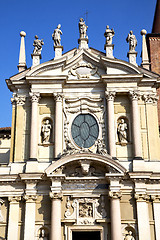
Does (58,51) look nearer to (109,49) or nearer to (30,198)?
(109,49)

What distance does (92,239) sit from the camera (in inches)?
647

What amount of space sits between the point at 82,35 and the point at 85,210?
7804 mm

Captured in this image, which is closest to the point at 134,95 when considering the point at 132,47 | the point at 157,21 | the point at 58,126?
the point at 132,47

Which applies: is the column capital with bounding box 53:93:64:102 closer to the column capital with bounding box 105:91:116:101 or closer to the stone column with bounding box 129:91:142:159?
the column capital with bounding box 105:91:116:101

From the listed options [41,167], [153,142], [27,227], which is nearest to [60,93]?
[41,167]

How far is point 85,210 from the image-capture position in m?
14.9

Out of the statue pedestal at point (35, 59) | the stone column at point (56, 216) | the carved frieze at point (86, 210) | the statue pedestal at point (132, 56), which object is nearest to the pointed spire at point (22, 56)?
the statue pedestal at point (35, 59)

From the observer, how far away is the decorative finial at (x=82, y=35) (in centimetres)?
1788

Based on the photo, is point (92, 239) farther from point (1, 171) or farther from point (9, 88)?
point (9, 88)

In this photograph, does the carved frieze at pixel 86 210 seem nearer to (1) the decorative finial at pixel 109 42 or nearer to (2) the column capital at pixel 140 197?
(2) the column capital at pixel 140 197

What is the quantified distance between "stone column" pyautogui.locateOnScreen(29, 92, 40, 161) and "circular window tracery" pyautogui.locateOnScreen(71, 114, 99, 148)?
1.50m

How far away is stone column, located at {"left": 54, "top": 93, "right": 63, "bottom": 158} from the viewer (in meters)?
15.7

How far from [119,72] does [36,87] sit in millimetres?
3487

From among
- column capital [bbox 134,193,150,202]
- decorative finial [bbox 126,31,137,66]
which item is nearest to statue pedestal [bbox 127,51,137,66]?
decorative finial [bbox 126,31,137,66]
